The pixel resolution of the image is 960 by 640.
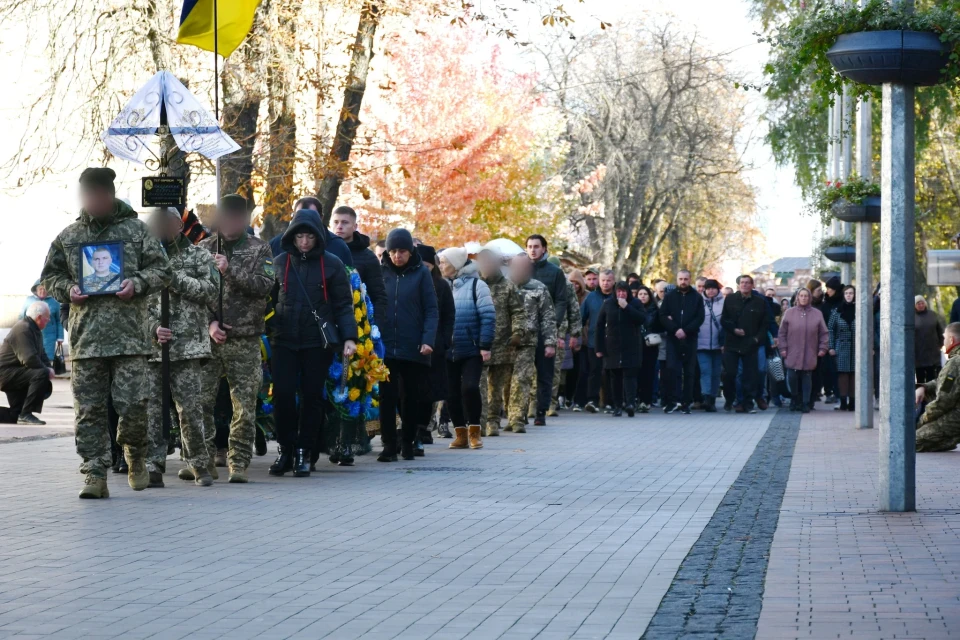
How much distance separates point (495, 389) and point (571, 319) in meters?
2.95

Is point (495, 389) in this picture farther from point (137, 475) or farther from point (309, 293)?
point (137, 475)

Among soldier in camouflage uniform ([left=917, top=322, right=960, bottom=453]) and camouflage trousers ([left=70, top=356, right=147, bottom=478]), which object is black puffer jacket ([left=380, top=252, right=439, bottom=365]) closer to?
camouflage trousers ([left=70, top=356, right=147, bottom=478])

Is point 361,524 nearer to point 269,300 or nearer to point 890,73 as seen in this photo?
point 269,300

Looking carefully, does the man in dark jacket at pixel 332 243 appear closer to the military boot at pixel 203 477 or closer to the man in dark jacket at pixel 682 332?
the military boot at pixel 203 477

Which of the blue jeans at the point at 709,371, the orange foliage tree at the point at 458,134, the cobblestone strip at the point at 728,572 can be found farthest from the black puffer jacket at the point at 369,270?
the orange foliage tree at the point at 458,134

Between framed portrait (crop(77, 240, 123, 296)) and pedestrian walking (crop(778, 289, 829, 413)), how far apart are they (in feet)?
48.3

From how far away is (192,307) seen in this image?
11.3 m

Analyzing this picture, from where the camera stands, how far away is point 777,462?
14219 millimetres

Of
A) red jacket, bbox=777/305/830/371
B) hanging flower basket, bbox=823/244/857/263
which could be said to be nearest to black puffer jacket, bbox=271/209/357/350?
red jacket, bbox=777/305/830/371

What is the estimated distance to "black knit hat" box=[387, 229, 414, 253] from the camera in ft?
45.5

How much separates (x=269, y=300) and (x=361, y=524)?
10.1 ft

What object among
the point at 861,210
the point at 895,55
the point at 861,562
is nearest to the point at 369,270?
the point at 895,55

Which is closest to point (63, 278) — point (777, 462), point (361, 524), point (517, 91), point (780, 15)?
point (361, 524)

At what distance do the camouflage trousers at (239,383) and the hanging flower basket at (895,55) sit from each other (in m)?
4.72
